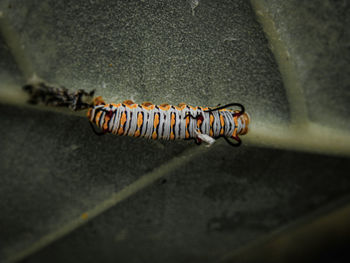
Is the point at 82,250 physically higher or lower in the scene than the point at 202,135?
lower

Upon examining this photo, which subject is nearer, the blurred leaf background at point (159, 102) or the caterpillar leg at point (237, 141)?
the blurred leaf background at point (159, 102)

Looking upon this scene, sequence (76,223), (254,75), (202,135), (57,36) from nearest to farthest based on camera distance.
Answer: (57,36)
(202,135)
(254,75)
(76,223)

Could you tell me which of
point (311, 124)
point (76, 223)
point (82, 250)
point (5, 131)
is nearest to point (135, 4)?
point (5, 131)

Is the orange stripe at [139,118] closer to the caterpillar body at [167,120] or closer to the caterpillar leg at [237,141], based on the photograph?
the caterpillar body at [167,120]

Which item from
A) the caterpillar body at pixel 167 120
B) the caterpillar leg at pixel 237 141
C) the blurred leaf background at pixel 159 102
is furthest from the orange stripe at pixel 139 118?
the caterpillar leg at pixel 237 141

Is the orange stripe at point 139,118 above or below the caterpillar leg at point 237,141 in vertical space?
below

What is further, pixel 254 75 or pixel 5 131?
pixel 254 75

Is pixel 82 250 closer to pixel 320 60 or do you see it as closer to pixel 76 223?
pixel 76 223

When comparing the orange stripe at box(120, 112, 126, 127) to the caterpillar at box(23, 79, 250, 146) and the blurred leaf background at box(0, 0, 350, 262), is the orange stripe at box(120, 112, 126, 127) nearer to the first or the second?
the caterpillar at box(23, 79, 250, 146)
